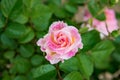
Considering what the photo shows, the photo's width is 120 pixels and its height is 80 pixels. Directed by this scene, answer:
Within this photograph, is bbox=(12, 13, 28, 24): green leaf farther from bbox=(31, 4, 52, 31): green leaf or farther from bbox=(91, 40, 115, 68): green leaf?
bbox=(91, 40, 115, 68): green leaf

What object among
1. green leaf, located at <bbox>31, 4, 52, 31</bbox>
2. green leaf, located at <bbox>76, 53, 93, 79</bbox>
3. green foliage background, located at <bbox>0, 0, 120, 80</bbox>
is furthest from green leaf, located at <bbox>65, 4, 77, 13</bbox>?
green leaf, located at <bbox>76, 53, 93, 79</bbox>

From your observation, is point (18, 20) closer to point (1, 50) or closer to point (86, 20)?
point (1, 50)

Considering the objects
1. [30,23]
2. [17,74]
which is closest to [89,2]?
[30,23]

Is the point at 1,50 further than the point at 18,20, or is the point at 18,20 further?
the point at 1,50

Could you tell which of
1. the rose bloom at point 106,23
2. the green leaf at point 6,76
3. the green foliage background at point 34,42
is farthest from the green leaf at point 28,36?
the rose bloom at point 106,23

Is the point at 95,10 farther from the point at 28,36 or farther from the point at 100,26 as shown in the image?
the point at 28,36

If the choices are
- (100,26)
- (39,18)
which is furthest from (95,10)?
(39,18)
